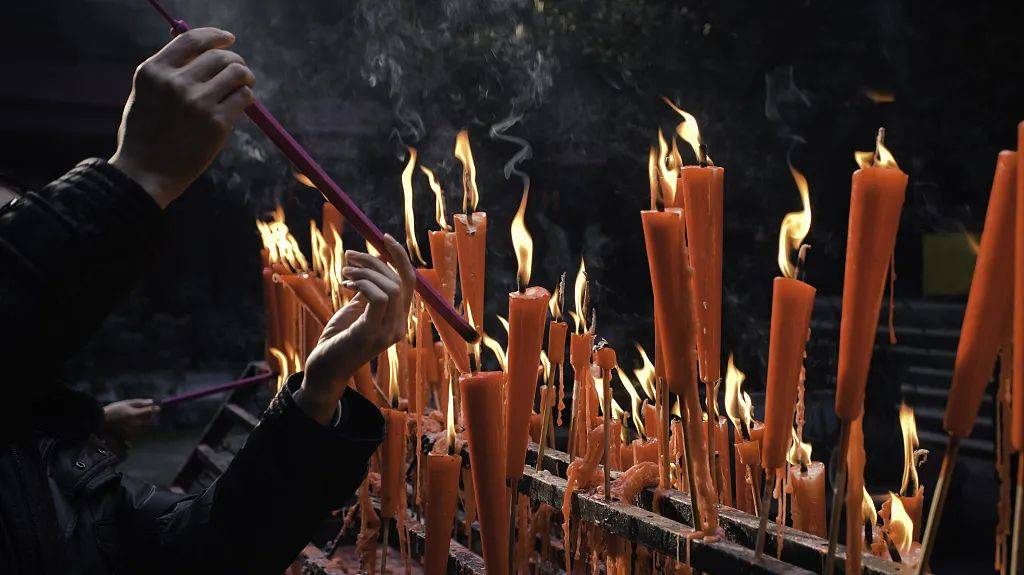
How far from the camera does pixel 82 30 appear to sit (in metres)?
7.41

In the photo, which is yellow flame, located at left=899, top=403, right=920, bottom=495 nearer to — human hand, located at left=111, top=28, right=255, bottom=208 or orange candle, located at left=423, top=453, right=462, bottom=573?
orange candle, located at left=423, top=453, right=462, bottom=573

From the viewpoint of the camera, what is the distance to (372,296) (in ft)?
4.15

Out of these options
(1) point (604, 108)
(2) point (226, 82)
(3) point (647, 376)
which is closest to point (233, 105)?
(2) point (226, 82)

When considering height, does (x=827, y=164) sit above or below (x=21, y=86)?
below

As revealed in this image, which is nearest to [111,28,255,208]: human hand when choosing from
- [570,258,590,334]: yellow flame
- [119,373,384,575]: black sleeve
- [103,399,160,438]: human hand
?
[119,373,384,575]: black sleeve

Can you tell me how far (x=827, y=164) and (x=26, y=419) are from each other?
904cm

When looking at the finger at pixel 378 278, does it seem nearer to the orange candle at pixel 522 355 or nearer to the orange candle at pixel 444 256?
the orange candle at pixel 522 355

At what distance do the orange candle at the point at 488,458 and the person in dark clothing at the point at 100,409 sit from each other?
162 millimetres

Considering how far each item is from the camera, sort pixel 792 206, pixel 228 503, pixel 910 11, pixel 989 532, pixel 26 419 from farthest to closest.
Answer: pixel 792 206
pixel 910 11
pixel 989 532
pixel 228 503
pixel 26 419

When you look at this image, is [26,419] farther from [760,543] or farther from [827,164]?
[827,164]

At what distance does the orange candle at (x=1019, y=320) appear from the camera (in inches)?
35.5

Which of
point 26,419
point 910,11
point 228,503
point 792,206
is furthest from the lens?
point 792,206

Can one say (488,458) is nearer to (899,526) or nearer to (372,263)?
(372,263)

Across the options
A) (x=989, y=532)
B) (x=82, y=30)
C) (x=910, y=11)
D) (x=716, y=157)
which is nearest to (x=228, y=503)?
(x=989, y=532)
